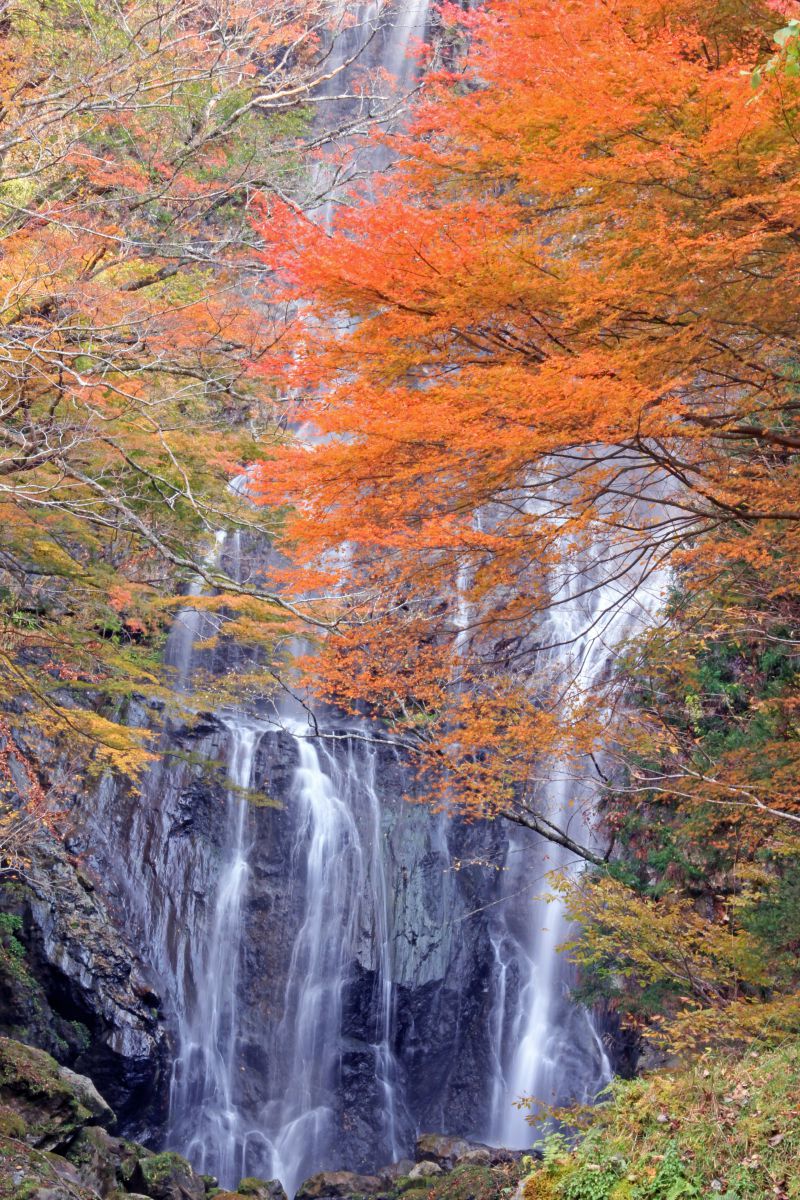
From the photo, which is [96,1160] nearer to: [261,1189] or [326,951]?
[261,1189]

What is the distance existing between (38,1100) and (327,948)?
6069mm

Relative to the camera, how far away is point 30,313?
27.6 feet

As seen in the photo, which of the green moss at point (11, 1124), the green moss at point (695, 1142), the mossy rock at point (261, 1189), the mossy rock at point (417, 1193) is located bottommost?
the mossy rock at point (261, 1189)

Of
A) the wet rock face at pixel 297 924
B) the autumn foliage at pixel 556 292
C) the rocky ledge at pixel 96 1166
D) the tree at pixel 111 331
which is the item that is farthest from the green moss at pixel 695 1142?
the wet rock face at pixel 297 924

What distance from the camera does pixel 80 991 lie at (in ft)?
36.9

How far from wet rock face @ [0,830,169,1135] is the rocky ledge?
827 mm

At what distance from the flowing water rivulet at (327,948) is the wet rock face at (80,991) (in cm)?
54

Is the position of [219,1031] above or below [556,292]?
below

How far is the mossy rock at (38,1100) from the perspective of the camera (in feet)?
27.5

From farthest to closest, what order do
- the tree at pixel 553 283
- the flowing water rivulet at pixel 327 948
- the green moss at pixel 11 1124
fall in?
the flowing water rivulet at pixel 327 948
the green moss at pixel 11 1124
the tree at pixel 553 283

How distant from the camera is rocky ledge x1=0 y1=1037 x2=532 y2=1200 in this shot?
773 centimetres

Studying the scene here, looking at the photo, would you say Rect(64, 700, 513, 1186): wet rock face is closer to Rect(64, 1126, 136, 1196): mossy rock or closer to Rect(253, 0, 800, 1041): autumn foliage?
Rect(64, 1126, 136, 1196): mossy rock

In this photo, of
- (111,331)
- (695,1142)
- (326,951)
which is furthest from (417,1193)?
(111,331)

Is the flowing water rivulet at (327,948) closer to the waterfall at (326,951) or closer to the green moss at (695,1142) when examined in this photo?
the waterfall at (326,951)
